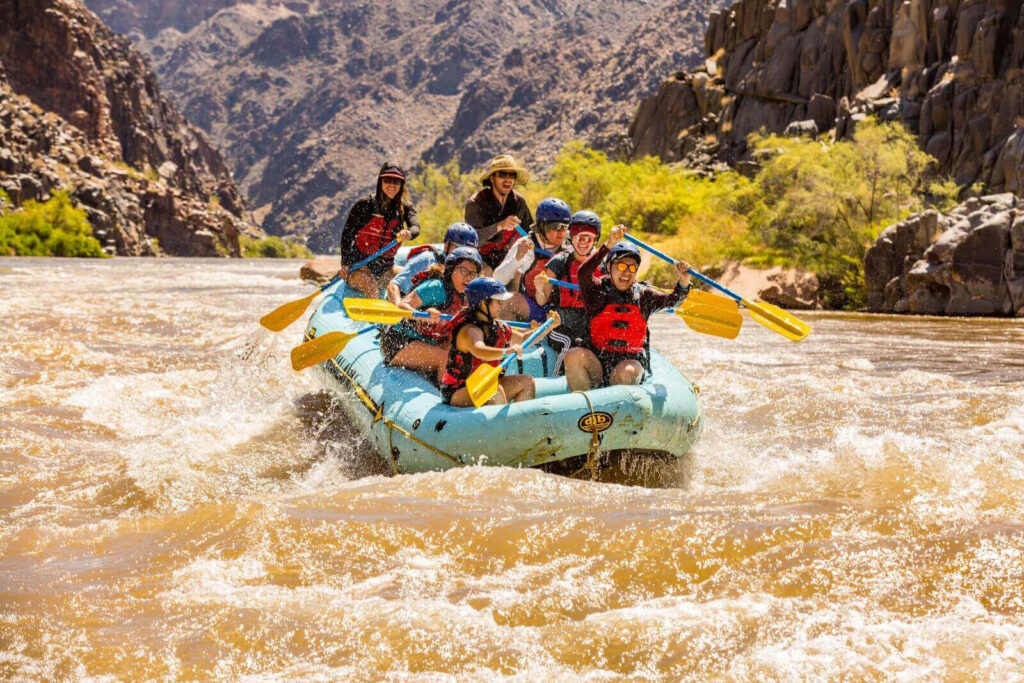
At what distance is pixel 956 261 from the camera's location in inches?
589

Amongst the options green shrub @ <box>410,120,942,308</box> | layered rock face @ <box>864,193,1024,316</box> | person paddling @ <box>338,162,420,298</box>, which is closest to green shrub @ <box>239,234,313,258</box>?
green shrub @ <box>410,120,942,308</box>

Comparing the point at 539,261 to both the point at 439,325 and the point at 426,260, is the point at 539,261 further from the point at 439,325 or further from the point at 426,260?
the point at 439,325

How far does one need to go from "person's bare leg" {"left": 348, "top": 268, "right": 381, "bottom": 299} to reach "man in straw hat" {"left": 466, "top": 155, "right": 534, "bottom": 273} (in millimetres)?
1468

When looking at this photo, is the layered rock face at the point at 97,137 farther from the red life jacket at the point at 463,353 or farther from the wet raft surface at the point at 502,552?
the red life jacket at the point at 463,353

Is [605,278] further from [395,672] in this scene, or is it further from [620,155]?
[620,155]

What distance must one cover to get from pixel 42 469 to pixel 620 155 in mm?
39533

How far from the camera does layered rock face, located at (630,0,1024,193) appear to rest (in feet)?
76.3

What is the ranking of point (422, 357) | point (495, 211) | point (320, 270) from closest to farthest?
point (422, 357), point (495, 211), point (320, 270)

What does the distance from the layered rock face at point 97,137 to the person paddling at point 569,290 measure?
62213mm

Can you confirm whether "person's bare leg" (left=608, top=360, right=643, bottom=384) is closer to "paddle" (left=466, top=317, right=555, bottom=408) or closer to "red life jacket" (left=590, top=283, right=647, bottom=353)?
"red life jacket" (left=590, top=283, right=647, bottom=353)

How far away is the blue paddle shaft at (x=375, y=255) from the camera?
8055 mm

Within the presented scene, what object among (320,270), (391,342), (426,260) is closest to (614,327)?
(391,342)

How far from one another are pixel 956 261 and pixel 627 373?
38.2ft

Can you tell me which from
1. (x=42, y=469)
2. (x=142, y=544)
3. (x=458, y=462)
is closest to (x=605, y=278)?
(x=458, y=462)
